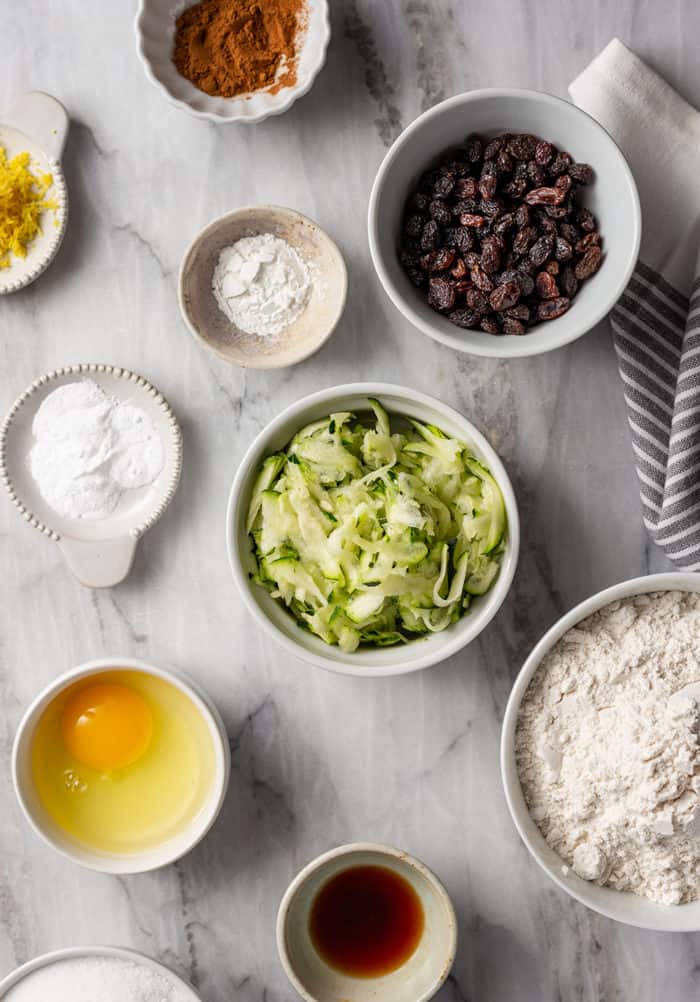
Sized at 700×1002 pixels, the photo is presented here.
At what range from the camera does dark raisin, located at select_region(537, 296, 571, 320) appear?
5.97 feet

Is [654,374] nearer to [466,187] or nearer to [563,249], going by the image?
[563,249]

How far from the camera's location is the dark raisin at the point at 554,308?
5.97ft

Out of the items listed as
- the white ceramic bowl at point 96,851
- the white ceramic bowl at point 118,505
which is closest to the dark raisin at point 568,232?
the white ceramic bowl at point 118,505

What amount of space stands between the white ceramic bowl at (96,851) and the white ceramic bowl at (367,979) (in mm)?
227

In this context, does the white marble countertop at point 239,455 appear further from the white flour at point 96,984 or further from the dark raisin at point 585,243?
the dark raisin at point 585,243

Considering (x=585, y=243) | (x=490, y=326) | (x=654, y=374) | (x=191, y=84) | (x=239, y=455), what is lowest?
(x=239, y=455)

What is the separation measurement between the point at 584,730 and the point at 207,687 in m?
0.77

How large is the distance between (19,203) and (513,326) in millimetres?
1011

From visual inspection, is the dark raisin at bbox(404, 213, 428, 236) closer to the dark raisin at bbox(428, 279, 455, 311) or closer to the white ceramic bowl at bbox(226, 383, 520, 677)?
the dark raisin at bbox(428, 279, 455, 311)

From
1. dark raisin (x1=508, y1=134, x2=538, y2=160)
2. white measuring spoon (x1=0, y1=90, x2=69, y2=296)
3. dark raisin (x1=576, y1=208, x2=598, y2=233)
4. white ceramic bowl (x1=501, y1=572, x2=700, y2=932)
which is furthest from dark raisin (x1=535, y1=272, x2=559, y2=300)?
white measuring spoon (x1=0, y1=90, x2=69, y2=296)

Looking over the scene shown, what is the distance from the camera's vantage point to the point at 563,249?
1800 mm

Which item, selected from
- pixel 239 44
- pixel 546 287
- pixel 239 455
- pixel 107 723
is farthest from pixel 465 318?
pixel 107 723

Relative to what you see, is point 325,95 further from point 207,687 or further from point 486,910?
point 486,910

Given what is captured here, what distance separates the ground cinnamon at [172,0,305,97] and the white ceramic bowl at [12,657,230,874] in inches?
45.5
